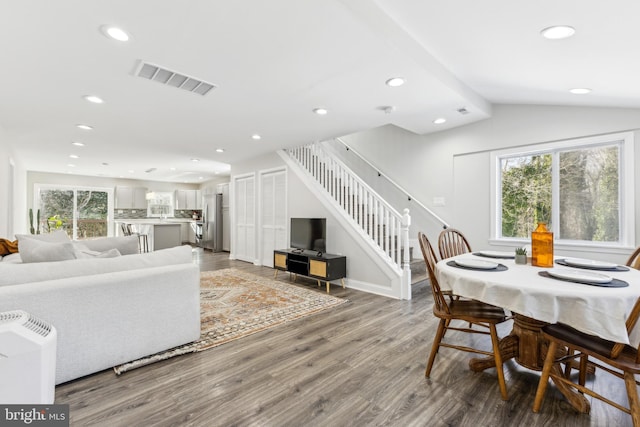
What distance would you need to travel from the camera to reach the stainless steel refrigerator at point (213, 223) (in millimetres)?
8734

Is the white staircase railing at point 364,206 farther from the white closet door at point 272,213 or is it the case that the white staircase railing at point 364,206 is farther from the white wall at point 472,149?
the white wall at point 472,149

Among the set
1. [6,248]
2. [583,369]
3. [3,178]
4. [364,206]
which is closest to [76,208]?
[3,178]

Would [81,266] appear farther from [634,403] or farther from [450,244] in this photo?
[634,403]

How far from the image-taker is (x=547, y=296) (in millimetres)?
1537

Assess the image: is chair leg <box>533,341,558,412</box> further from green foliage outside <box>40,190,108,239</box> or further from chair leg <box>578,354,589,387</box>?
green foliage outside <box>40,190,108,239</box>

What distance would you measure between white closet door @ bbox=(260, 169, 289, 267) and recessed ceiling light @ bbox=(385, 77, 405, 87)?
3.39 m

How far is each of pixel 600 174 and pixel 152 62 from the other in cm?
490

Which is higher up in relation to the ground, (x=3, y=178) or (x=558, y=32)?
(x=558, y=32)

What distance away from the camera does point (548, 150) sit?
12.3 ft

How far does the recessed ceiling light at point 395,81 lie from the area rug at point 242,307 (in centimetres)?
261

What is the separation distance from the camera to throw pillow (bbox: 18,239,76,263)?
230 centimetres

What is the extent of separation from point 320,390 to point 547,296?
1456 millimetres

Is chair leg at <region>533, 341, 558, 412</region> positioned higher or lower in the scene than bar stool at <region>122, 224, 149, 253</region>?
lower

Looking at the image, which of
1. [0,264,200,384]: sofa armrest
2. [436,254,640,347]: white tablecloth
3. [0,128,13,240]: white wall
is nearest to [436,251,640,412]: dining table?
[436,254,640,347]: white tablecloth
